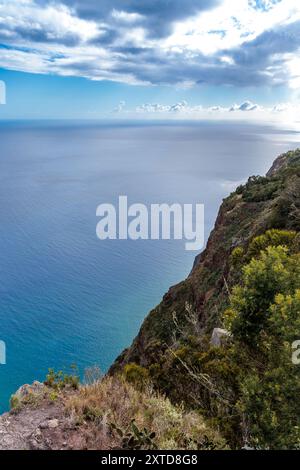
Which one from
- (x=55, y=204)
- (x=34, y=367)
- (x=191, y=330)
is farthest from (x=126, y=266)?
(x=191, y=330)

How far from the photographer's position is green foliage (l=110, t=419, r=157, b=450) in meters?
6.50

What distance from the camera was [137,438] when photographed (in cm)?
661

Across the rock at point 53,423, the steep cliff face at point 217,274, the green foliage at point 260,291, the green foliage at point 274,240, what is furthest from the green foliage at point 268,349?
the steep cliff face at point 217,274

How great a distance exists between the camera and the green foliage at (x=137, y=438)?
6.50 meters

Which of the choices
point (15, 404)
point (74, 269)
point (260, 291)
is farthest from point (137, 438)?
point (74, 269)

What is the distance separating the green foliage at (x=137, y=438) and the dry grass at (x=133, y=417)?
0.10 metres

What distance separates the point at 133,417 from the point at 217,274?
21.3m

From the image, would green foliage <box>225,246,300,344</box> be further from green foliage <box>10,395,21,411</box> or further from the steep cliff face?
the steep cliff face

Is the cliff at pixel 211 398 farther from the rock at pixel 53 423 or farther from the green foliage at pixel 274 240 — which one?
the green foliage at pixel 274 240

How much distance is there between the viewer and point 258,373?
8.48 metres

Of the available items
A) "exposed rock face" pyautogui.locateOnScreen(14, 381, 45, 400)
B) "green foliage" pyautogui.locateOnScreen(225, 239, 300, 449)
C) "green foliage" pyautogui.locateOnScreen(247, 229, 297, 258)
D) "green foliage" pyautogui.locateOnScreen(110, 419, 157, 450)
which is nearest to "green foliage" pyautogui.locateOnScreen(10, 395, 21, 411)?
"exposed rock face" pyautogui.locateOnScreen(14, 381, 45, 400)

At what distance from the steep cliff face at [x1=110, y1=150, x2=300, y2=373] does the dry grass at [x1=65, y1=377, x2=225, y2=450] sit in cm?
972

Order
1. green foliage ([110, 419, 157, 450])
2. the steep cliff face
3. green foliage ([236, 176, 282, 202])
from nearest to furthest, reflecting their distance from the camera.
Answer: green foliage ([110, 419, 157, 450])
the steep cliff face
green foliage ([236, 176, 282, 202])

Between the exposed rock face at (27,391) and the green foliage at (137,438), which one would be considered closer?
the green foliage at (137,438)
